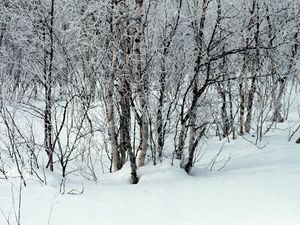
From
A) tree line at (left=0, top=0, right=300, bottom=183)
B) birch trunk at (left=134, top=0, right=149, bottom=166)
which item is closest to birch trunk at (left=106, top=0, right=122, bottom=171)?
tree line at (left=0, top=0, right=300, bottom=183)

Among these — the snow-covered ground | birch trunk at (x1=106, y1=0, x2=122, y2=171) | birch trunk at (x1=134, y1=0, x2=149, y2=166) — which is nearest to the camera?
the snow-covered ground

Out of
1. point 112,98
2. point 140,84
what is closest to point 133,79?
point 112,98

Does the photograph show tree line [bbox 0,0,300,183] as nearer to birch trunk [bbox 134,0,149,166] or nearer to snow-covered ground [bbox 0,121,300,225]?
birch trunk [bbox 134,0,149,166]

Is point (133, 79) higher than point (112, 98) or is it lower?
higher

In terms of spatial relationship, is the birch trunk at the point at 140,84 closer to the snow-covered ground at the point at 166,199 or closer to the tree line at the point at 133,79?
the tree line at the point at 133,79

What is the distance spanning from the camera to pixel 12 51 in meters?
20.9

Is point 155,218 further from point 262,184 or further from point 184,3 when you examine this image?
point 184,3

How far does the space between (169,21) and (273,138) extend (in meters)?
4.64

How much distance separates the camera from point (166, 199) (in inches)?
212

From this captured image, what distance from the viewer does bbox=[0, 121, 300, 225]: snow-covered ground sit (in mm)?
4609

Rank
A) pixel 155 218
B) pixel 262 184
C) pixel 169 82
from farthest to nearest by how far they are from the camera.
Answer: pixel 169 82 → pixel 262 184 → pixel 155 218

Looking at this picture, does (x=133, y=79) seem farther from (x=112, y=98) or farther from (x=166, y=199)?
(x=166, y=199)

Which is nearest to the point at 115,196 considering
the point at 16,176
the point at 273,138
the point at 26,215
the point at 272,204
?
the point at 26,215

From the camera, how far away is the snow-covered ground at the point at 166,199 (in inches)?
181
